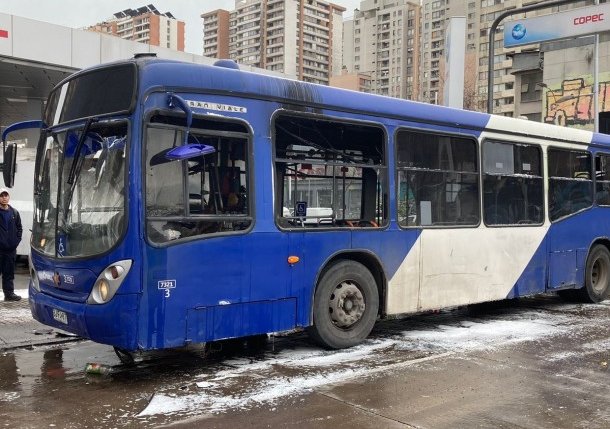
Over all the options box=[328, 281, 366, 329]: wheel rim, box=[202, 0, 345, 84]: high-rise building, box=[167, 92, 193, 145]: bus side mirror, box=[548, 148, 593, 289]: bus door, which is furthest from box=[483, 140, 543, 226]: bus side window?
box=[202, 0, 345, 84]: high-rise building

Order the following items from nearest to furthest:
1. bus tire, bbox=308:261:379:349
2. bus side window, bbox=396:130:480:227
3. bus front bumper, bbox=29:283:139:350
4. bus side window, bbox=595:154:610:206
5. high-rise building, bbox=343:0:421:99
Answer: bus front bumper, bbox=29:283:139:350, bus tire, bbox=308:261:379:349, bus side window, bbox=396:130:480:227, bus side window, bbox=595:154:610:206, high-rise building, bbox=343:0:421:99

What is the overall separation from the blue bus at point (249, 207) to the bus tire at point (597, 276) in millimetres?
2608

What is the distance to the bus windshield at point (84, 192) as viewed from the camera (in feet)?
19.1

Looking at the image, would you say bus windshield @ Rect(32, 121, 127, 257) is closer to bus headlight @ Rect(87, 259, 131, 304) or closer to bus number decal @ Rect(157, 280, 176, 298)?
bus headlight @ Rect(87, 259, 131, 304)

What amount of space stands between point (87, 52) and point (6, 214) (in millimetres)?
11549

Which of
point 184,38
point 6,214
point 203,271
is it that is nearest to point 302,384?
point 203,271

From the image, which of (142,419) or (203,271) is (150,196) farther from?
(142,419)

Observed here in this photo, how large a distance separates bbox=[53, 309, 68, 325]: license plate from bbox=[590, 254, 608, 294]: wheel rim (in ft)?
30.5

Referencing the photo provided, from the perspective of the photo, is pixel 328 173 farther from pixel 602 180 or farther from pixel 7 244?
pixel 602 180

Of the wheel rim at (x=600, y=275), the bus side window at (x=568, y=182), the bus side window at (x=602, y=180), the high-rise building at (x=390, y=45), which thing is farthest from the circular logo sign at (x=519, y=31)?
the high-rise building at (x=390, y=45)

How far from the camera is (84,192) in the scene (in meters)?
6.07

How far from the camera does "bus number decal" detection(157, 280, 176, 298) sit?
571 cm

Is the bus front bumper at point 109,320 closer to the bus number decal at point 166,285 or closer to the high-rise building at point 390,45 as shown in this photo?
the bus number decal at point 166,285

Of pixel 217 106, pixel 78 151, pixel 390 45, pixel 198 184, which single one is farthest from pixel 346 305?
pixel 390 45
